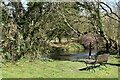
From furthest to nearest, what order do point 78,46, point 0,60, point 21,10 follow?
point 78,46
point 21,10
point 0,60

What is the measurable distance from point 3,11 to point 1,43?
2.25m

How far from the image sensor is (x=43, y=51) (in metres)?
13.1

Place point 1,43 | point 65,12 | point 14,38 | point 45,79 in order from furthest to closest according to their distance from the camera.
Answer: point 65,12
point 14,38
point 1,43
point 45,79

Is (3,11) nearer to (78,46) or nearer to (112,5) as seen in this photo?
(112,5)

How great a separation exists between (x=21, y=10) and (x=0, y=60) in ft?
12.7

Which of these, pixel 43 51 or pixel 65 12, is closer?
pixel 43 51

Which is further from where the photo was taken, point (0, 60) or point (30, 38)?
point (30, 38)

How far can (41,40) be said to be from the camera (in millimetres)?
12727

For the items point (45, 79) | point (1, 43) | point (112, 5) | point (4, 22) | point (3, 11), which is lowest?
point (45, 79)

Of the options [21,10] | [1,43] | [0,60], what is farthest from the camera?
[21,10]

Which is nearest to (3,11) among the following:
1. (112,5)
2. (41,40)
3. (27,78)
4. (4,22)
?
(4,22)

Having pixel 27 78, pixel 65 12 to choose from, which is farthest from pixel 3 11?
pixel 27 78

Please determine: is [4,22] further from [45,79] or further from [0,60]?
[45,79]

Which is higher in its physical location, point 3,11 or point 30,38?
point 3,11
